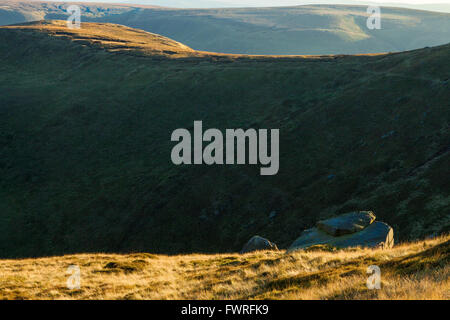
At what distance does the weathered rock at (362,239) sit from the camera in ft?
69.7

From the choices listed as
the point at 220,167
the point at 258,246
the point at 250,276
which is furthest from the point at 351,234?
the point at 220,167

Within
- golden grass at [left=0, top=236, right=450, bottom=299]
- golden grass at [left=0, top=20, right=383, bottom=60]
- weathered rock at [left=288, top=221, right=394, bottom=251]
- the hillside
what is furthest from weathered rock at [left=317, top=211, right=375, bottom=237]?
golden grass at [left=0, top=20, right=383, bottom=60]

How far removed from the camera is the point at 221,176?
4597cm

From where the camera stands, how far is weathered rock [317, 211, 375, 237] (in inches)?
909

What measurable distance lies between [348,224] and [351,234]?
708mm

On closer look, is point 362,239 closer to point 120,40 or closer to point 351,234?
point 351,234

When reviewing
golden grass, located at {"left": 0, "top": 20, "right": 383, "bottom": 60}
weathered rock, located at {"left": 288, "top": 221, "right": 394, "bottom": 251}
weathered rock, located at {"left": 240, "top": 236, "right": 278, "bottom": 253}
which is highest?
golden grass, located at {"left": 0, "top": 20, "right": 383, "bottom": 60}

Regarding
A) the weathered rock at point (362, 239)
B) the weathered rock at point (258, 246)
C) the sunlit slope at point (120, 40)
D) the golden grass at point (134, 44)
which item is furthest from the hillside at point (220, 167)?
the sunlit slope at point (120, 40)

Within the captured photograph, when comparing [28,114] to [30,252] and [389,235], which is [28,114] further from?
[389,235]

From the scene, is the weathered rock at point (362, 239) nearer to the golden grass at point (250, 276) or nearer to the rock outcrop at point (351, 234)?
the rock outcrop at point (351, 234)

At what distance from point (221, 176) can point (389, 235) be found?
87.1 feet

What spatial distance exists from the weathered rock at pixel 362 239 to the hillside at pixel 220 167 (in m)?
5.02

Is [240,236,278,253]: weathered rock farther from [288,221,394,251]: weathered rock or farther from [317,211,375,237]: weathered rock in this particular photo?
[317,211,375,237]: weathered rock
